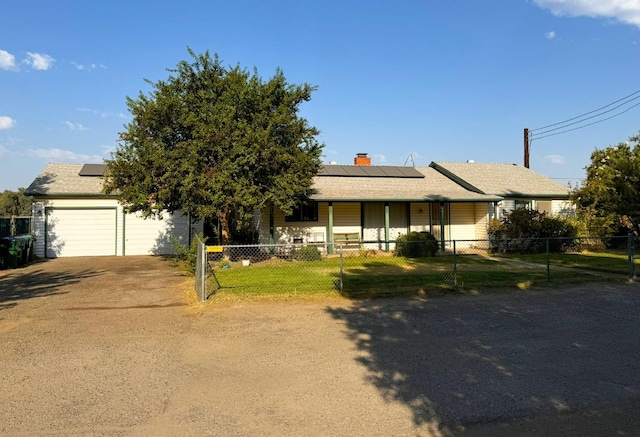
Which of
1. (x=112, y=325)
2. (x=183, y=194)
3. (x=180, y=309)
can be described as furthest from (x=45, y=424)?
(x=183, y=194)

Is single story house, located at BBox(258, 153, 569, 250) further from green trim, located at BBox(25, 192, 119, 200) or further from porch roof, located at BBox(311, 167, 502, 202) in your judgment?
green trim, located at BBox(25, 192, 119, 200)

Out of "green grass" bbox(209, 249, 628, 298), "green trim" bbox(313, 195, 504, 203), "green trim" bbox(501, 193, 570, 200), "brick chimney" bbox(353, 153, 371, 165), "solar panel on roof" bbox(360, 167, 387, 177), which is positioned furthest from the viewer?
"brick chimney" bbox(353, 153, 371, 165)

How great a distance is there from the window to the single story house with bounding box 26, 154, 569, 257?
45 mm

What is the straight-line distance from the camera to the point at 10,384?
439 centimetres

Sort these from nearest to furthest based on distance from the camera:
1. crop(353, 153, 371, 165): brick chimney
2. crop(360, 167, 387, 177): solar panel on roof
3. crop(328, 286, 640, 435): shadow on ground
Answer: crop(328, 286, 640, 435): shadow on ground < crop(360, 167, 387, 177): solar panel on roof < crop(353, 153, 371, 165): brick chimney

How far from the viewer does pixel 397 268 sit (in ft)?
42.8

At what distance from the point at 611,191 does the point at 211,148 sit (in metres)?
16.5

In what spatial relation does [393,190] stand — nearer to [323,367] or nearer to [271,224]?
[271,224]

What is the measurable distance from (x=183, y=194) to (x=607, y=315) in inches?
416

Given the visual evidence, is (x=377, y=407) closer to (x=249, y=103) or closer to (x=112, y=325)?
(x=112, y=325)

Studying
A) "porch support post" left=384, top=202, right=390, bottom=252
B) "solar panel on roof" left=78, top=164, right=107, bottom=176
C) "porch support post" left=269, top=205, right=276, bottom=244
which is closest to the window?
"porch support post" left=269, top=205, right=276, bottom=244

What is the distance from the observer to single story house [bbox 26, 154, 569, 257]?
18.3m

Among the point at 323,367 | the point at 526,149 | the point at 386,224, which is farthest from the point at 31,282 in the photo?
the point at 526,149

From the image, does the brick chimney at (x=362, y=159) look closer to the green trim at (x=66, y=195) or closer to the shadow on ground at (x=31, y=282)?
the green trim at (x=66, y=195)
